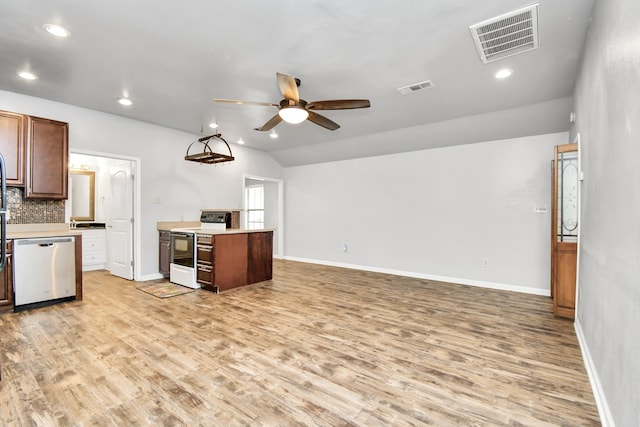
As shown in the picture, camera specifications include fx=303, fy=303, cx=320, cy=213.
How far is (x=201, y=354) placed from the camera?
2.52 m

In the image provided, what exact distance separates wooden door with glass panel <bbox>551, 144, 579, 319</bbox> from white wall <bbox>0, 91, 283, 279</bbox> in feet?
18.0

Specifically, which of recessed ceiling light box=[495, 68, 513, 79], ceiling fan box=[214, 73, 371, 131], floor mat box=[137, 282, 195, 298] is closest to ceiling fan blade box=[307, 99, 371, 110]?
ceiling fan box=[214, 73, 371, 131]

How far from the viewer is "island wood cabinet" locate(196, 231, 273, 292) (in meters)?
4.45

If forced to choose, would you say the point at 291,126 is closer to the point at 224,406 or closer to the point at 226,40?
the point at 226,40

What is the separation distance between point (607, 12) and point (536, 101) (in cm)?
234

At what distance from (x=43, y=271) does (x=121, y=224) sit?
Result: 5.86 ft

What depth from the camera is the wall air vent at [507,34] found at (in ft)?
7.57

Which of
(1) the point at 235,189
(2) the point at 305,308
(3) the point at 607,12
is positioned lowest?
(2) the point at 305,308

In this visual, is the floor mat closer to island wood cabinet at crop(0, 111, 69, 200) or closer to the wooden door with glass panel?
island wood cabinet at crop(0, 111, 69, 200)

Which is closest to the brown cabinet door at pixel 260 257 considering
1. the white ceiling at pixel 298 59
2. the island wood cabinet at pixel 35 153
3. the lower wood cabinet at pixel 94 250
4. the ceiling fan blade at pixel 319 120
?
the white ceiling at pixel 298 59

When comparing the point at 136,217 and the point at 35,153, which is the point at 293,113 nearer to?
the point at 35,153

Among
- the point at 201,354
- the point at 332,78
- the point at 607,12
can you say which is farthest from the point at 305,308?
the point at 607,12

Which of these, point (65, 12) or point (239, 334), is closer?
point (65, 12)

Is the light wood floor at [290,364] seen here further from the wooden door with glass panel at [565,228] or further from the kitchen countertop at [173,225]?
the kitchen countertop at [173,225]
